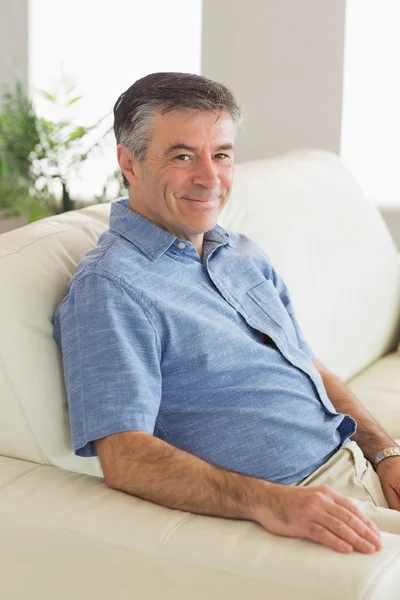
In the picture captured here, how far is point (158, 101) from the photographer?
5.25ft

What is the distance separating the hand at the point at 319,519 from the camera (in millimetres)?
1199

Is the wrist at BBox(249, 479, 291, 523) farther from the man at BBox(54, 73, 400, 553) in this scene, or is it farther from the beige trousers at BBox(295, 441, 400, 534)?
the beige trousers at BBox(295, 441, 400, 534)

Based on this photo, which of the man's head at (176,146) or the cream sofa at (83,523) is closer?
the cream sofa at (83,523)

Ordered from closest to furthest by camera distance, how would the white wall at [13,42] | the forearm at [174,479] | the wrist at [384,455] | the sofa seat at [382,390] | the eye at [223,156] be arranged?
the forearm at [174,479] → the eye at [223,156] → the wrist at [384,455] → the sofa seat at [382,390] → the white wall at [13,42]

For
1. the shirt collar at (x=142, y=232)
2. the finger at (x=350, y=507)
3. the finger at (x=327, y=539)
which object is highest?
the shirt collar at (x=142, y=232)

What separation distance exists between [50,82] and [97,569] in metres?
3.43

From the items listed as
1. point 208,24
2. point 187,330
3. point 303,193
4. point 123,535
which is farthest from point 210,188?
point 208,24

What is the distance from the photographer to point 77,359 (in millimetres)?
1399

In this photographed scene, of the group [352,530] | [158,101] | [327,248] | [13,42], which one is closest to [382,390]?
[327,248]

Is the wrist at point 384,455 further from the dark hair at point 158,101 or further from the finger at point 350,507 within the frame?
the dark hair at point 158,101

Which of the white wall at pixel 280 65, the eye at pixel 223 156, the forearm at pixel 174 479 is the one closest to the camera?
the forearm at pixel 174 479

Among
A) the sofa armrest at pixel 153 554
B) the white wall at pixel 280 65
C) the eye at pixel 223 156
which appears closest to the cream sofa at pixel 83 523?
the sofa armrest at pixel 153 554

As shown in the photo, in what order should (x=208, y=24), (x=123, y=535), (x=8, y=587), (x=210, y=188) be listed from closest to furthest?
(x=123, y=535) < (x=8, y=587) < (x=210, y=188) < (x=208, y=24)

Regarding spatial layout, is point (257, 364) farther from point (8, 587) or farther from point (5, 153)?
point (5, 153)
